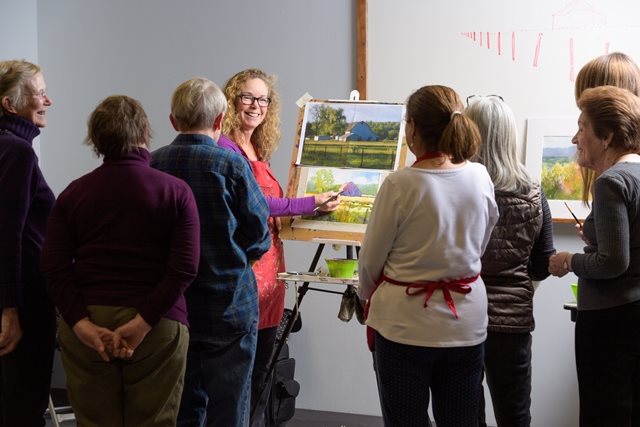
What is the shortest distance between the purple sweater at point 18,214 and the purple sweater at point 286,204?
0.64 metres

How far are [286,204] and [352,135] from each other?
397 millimetres

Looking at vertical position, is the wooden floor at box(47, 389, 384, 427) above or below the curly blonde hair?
below

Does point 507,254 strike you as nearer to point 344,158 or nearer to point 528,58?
point 344,158

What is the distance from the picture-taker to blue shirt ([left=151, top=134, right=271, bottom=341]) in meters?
2.17

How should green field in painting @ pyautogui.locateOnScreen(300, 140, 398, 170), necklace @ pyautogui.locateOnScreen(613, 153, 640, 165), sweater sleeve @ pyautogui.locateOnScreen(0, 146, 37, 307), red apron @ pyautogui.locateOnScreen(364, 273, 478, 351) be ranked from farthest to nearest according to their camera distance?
green field in painting @ pyautogui.locateOnScreen(300, 140, 398, 170)
sweater sleeve @ pyautogui.locateOnScreen(0, 146, 37, 307)
necklace @ pyautogui.locateOnScreen(613, 153, 640, 165)
red apron @ pyautogui.locateOnScreen(364, 273, 478, 351)

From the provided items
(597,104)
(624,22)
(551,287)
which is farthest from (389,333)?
(624,22)

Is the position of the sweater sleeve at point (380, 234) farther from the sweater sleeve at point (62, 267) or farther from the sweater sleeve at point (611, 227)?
the sweater sleeve at point (62, 267)

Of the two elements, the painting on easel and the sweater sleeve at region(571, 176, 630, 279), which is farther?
the painting on easel

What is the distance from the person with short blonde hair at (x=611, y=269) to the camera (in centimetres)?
198

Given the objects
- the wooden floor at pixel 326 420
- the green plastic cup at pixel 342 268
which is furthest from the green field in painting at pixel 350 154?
the wooden floor at pixel 326 420

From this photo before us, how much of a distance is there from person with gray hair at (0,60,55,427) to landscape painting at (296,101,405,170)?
1.00 m

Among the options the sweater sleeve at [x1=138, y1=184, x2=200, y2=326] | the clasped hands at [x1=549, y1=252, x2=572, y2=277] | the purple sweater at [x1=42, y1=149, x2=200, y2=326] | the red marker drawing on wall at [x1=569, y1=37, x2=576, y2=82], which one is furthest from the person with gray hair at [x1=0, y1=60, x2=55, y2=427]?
the red marker drawing on wall at [x1=569, y1=37, x2=576, y2=82]

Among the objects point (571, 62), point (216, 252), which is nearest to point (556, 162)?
point (571, 62)

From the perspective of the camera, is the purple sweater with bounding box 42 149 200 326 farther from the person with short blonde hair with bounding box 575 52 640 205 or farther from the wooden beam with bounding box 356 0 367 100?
the wooden beam with bounding box 356 0 367 100
